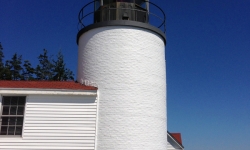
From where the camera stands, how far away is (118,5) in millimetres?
12680

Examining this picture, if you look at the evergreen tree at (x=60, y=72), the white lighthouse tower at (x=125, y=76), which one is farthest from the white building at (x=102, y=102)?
the evergreen tree at (x=60, y=72)

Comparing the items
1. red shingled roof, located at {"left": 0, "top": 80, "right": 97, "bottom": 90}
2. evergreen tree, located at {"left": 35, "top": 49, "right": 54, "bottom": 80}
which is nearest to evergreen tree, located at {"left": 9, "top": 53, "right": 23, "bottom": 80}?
evergreen tree, located at {"left": 35, "top": 49, "right": 54, "bottom": 80}

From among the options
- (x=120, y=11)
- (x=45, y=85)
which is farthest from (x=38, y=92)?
(x=120, y=11)

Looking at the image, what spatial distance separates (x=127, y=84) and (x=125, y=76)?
1.11 feet

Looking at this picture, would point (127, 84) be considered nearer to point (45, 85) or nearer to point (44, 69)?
point (45, 85)

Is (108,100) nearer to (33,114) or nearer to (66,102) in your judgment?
(66,102)

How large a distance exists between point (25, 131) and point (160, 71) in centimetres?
603

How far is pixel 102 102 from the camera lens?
37.4 feet

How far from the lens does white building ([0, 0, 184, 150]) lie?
10922mm

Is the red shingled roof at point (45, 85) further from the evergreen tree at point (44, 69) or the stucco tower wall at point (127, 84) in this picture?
the evergreen tree at point (44, 69)

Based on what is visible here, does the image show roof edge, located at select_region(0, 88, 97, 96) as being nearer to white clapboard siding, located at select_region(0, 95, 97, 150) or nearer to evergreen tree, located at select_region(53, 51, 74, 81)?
white clapboard siding, located at select_region(0, 95, 97, 150)

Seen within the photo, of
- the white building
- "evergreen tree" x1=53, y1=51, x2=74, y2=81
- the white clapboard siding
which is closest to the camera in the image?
the white clapboard siding

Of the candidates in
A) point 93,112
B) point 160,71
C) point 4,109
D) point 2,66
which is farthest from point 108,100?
point 2,66

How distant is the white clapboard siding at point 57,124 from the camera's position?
1075 cm
